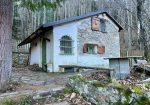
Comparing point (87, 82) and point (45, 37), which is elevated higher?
point (45, 37)

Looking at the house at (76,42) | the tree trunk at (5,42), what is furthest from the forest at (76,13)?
the tree trunk at (5,42)

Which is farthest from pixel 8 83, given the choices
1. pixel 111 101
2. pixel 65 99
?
pixel 111 101

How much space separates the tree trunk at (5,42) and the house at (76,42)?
6.83 meters

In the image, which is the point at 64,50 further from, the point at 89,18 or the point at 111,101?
the point at 111,101

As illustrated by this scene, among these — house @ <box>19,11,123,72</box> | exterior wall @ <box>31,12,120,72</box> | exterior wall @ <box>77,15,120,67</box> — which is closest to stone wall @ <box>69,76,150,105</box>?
exterior wall @ <box>31,12,120,72</box>

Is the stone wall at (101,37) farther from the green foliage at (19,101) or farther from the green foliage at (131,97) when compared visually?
the green foliage at (131,97)

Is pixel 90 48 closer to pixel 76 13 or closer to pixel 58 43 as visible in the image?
Answer: pixel 58 43

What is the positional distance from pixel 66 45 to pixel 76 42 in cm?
66

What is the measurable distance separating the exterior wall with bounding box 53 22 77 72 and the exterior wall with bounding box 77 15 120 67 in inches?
13.0

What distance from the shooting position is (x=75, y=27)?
48.1ft

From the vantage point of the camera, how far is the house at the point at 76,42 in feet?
45.7

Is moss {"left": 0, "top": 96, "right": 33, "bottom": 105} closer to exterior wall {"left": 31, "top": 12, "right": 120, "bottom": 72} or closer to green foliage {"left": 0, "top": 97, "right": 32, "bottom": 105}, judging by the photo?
green foliage {"left": 0, "top": 97, "right": 32, "bottom": 105}

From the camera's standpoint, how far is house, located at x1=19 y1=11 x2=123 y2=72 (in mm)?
13938

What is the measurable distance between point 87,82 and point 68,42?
8964mm
